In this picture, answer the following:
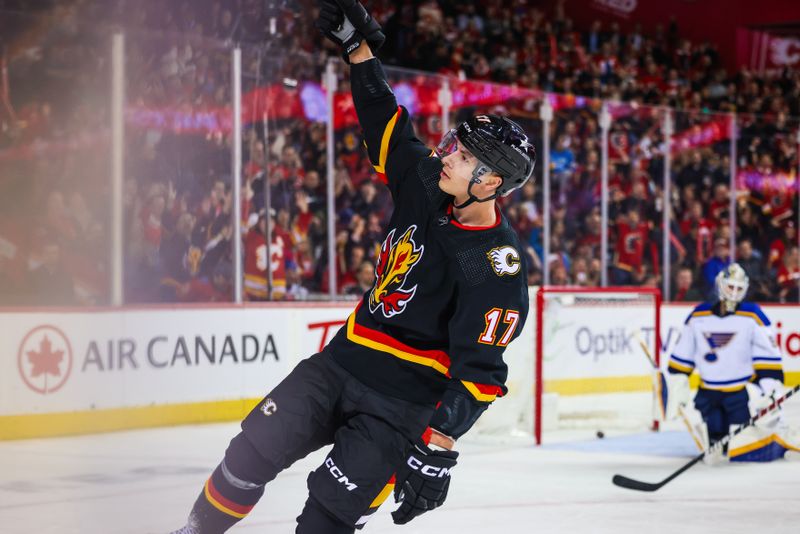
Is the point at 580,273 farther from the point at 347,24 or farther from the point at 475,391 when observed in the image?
the point at 475,391

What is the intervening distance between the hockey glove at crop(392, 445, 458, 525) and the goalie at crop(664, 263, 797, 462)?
4.09 meters

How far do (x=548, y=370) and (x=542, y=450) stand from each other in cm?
112

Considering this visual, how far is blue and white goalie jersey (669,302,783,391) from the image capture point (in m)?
6.57

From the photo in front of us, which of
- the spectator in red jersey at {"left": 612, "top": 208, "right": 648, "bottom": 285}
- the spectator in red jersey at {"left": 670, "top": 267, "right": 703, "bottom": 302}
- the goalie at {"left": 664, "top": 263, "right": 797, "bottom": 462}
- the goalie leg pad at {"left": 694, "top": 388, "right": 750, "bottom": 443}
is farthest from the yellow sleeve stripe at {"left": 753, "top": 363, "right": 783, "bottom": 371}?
the spectator in red jersey at {"left": 670, "top": 267, "right": 703, "bottom": 302}

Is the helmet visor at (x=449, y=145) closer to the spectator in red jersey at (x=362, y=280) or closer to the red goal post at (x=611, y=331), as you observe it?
the red goal post at (x=611, y=331)

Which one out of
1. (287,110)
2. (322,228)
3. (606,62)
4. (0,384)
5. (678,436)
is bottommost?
(678,436)

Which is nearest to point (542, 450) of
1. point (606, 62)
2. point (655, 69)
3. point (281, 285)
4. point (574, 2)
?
point (281, 285)

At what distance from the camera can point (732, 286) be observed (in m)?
6.66

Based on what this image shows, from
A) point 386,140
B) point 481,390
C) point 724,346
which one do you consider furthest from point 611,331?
point 481,390

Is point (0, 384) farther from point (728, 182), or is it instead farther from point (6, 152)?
point (728, 182)

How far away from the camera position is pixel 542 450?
6.82 m

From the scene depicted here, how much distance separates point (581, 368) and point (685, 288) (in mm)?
1482

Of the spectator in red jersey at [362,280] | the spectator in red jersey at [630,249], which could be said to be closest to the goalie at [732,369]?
the spectator in red jersey at [362,280]

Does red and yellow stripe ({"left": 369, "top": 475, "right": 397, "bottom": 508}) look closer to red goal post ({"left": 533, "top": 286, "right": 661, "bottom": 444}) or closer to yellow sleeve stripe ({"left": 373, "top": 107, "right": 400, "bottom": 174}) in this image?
yellow sleeve stripe ({"left": 373, "top": 107, "right": 400, "bottom": 174})
